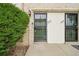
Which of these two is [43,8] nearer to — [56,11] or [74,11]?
[56,11]

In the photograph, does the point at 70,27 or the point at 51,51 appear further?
the point at 70,27

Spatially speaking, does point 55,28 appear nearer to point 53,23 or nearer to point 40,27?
point 53,23

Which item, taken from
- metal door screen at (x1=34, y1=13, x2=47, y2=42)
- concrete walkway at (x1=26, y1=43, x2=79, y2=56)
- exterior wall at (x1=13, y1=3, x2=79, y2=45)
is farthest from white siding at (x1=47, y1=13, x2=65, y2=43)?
concrete walkway at (x1=26, y1=43, x2=79, y2=56)

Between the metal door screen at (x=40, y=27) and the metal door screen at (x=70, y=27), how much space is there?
1.53 metres

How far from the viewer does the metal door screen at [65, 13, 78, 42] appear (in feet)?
49.5

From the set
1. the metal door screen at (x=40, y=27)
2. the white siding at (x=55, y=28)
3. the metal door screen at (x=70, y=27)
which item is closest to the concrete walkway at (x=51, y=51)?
the metal door screen at (x=40, y=27)

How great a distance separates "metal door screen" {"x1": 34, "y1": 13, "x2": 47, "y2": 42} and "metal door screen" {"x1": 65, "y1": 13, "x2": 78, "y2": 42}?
153cm

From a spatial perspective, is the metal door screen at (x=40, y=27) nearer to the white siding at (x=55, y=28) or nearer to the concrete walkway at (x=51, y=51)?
the white siding at (x=55, y=28)

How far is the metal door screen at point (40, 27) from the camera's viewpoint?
590 inches

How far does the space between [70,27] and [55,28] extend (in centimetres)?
109

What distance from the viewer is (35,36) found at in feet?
49.0

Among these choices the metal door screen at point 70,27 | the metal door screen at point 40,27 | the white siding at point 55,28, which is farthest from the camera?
the metal door screen at point 70,27

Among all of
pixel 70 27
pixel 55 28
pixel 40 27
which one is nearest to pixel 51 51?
pixel 55 28

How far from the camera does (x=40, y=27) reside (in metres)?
15.0
